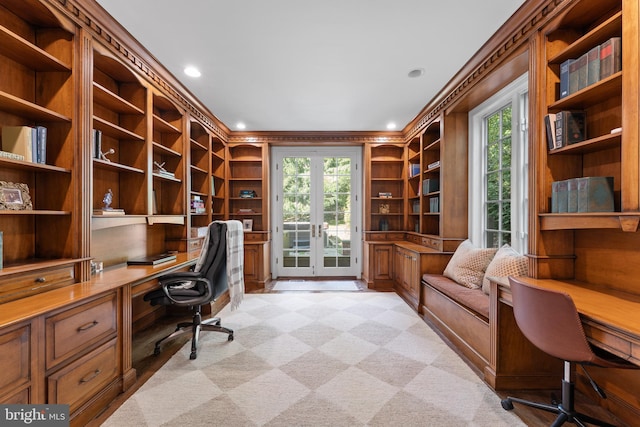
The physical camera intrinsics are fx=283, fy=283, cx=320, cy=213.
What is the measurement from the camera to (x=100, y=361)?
1.78 m

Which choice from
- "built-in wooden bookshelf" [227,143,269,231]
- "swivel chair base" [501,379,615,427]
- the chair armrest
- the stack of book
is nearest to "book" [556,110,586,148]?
the stack of book

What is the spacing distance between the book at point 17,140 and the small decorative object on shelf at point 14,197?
0.19m

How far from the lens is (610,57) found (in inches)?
62.4

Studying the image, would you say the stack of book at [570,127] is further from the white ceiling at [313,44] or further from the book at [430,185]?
the book at [430,185]

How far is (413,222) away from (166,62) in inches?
163

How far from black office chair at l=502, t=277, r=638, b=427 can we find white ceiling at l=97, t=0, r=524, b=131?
195cm

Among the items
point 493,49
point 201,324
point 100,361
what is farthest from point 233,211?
point 493,49

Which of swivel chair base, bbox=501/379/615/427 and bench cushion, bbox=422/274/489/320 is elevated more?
bench cushion, bbox=422/274/489/320

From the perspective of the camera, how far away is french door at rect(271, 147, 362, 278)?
209 inches

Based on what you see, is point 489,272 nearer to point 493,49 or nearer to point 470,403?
point 470,403

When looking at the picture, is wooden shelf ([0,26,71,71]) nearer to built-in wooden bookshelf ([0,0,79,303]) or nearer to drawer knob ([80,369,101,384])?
built-in wooden bookshelf ([0,0,79,303])

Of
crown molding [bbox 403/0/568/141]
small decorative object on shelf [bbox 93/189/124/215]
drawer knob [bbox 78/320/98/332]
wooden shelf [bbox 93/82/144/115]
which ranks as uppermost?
crown molding [bbox 403/0/568/141]

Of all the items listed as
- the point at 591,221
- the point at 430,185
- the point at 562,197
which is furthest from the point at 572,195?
the point at 430,185

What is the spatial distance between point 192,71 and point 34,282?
2.24m
